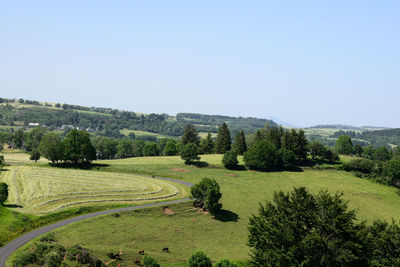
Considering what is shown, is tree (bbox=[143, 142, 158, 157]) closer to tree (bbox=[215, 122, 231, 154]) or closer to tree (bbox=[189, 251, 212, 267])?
tree (bbox=[215, 122, 231, 154])

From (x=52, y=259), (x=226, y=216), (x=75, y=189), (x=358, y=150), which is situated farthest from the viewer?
(x=358, y=150)

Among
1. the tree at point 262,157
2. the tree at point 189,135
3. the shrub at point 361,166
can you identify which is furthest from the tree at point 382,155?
the tree at point 189,135

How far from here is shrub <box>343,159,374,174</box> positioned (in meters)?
134

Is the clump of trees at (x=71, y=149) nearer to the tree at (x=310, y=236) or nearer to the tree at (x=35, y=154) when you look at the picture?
the tree at (x=35, y=154)

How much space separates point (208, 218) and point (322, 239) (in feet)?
137

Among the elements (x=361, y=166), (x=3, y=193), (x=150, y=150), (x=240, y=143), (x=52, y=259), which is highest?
(x=240, y=143)

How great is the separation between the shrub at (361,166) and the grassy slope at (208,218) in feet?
23.1

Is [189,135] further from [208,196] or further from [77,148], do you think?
[208,196]

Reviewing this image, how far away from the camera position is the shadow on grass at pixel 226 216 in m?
77.7

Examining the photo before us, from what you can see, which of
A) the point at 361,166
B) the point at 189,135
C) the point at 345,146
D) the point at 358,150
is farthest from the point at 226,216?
the point at 358,150

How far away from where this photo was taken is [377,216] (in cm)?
8575

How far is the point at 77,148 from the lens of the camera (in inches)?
4688

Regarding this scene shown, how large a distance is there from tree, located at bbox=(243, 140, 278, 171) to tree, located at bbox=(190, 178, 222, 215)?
49.7 metres

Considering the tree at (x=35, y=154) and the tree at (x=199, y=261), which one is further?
the tree at (x=35, y=154)
